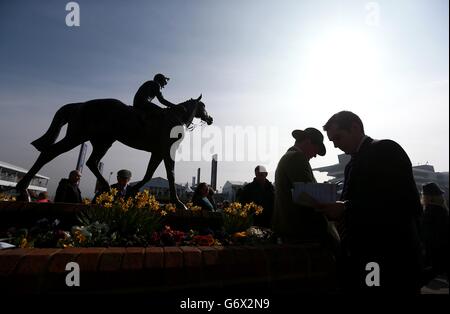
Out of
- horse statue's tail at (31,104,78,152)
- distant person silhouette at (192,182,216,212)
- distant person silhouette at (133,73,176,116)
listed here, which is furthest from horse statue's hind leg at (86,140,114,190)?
distant person silhouette at (192,182,216,212)

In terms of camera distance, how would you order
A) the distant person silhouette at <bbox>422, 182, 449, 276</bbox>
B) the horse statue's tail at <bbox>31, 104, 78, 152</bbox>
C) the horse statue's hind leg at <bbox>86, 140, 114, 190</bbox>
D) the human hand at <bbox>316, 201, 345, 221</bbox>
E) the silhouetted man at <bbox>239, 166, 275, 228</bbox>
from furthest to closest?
the silhouetted man at <bbox>239, 166, 275, 228</bbox> → the horse statue's hind leg at <bbox>86, 140, 114, 190</bbox> → the horse statue's tail at <bbox>31, 104, 78, 152</bbox> → the distant person silhouette at <bbox>422, 182, 449, 276</bbox> → the human hand at <bbox>316, 201, 345, 221</bbox>

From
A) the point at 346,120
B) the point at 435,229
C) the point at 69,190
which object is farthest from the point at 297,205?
the point at 69,190

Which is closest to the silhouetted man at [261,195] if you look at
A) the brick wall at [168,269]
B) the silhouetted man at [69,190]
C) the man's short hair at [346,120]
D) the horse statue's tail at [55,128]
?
the man's short hair at [346,120]

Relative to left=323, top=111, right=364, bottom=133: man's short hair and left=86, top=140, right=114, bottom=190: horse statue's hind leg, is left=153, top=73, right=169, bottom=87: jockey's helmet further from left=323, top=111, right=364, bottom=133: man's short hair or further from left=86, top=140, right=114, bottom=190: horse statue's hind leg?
left=323, top=111, right=364, bottom=133: man's short hair

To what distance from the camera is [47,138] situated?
11.9 feet

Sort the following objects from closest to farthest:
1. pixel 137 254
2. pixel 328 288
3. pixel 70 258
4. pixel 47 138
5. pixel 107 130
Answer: pixel 70 258 → pixel 137 254 → pixel 328 288 → pixel 47 138 → pixel 107 130

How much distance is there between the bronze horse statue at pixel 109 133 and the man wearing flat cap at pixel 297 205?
1955 millimetres

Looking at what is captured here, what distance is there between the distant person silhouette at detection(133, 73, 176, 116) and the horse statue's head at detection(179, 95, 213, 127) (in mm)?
309

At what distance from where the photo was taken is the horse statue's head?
467 centimetres

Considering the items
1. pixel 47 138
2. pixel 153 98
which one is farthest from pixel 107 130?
pixel 153 98

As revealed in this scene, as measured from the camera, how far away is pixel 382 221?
1.65m

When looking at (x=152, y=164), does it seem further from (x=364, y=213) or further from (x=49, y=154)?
(x=364, y=213)
